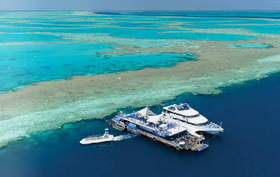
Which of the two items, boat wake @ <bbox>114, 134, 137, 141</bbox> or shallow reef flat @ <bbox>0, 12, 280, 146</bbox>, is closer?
boat wake @ <bbox>114, 134, 137, 141</bbox>

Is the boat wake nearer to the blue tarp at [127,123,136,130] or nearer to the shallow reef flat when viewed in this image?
the blue tarp at [127,123,136,130]

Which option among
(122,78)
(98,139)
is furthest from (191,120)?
(122,78)

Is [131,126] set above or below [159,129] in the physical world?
below

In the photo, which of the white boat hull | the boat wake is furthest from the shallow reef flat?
the boat wake

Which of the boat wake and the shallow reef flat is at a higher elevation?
the shallow reef flat

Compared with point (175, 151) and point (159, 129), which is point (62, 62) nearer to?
point (159, 129)

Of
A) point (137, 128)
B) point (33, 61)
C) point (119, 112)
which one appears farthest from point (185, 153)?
point (33, 61)

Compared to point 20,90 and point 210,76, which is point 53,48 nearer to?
point 20,90

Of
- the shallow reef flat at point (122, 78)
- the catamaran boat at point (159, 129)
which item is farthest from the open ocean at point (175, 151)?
the shallow reef flat at point (122, 78)
